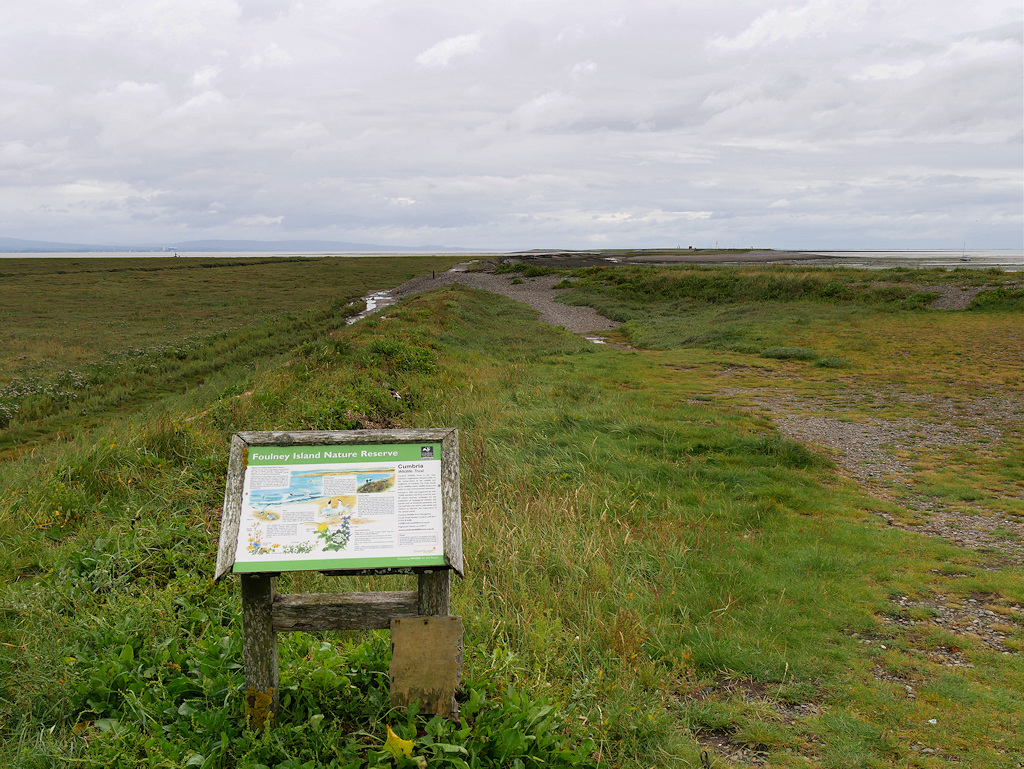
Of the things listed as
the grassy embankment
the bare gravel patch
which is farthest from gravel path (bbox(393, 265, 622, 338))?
the grassy embankment

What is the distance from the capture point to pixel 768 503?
7.23 m

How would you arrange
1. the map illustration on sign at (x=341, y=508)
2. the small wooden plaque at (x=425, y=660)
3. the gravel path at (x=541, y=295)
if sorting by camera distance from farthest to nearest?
1. the gravel path at (x=541, y=295)
2. the small wooden plaque at (x=425, y=660)
3. the map illustration on sign at (x=341, y=508)

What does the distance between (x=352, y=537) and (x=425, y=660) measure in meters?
0.70

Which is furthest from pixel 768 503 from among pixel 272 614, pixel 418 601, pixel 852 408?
pixel 852 408

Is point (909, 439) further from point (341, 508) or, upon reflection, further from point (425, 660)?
point (341, 508)

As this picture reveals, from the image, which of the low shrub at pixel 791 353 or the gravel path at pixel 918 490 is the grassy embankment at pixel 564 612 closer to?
the gravel path at pixel 918 490

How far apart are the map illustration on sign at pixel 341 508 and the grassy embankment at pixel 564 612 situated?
2.66ft

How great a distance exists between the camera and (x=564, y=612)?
4.57 meters

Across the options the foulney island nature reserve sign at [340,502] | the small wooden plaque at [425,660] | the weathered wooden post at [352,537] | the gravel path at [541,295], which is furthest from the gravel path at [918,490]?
the gravel path at [541,295]

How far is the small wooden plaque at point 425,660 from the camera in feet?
9.59

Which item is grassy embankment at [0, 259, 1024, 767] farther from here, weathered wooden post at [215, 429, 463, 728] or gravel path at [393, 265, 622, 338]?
gravel path at [393, 265, 622, 338]

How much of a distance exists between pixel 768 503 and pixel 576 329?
22.7m

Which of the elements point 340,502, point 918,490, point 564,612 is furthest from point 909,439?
point 340,502

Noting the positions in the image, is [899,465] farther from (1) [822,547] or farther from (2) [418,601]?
(2) [418,601]
